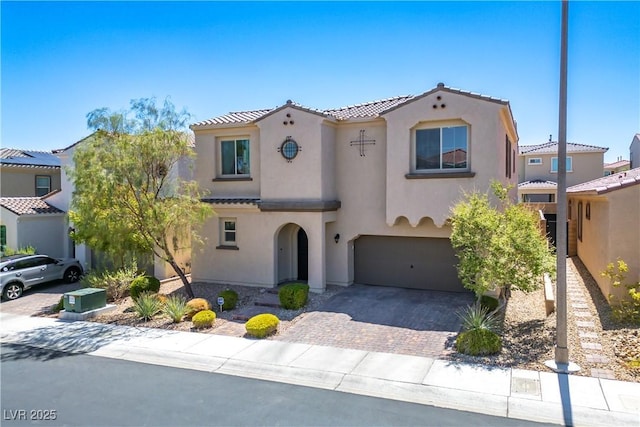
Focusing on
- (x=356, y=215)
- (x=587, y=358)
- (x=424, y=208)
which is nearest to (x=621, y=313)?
(x=587, y=358)

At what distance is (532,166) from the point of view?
138 ft

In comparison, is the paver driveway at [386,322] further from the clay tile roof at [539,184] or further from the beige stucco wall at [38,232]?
the clay tile roof at [539,184]

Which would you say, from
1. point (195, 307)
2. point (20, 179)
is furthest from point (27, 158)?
point (195, 307)

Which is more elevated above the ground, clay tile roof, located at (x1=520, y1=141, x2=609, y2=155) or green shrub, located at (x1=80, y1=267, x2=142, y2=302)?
clay tile roof, located at (x1=520, y1=141, x2=609, y2=155)

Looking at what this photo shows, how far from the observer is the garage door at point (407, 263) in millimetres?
17672

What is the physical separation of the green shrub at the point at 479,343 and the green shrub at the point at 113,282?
13.1 m

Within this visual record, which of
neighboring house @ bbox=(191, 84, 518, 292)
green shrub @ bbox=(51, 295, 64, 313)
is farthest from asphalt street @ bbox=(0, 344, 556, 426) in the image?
neighboring house @ bbox=(191, 84, 518, 292)

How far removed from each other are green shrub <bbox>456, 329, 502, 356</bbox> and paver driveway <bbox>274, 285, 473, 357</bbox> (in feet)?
1.58

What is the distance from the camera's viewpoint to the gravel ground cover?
1048cm

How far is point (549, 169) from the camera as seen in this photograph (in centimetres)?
4156

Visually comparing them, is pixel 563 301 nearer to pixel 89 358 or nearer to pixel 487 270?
pixel 487 270

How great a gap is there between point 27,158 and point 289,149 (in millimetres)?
21579

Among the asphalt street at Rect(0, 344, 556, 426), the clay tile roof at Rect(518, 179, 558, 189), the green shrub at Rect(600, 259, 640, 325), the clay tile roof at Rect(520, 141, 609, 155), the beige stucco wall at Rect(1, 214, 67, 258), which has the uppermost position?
the clay tile roof at Rect(520, 141, 609, 155)

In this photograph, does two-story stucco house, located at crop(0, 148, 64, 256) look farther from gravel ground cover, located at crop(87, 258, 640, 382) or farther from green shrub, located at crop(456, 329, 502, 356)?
green shrub, located at crop(456, 329, 502, 356)
